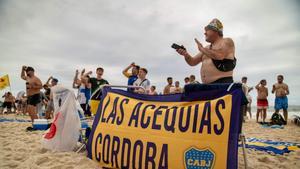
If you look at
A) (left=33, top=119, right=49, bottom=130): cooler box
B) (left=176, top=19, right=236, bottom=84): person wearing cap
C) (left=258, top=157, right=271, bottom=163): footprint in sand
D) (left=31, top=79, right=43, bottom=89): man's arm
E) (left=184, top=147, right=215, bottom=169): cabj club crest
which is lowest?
(left=33, top=119, right=49, bottom=130): cooler box

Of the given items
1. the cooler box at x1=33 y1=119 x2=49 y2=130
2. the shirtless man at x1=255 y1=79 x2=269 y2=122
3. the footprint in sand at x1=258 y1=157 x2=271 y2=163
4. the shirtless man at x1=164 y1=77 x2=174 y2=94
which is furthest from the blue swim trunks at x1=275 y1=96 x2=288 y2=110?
the cooler box at x1=33 y1=119 x2=49 y2=130

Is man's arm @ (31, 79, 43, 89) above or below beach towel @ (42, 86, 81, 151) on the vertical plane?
above

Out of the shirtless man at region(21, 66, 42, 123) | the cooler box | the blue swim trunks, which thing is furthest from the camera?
the blue swim trunks

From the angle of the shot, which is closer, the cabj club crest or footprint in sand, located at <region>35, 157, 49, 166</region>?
the cabj club crest

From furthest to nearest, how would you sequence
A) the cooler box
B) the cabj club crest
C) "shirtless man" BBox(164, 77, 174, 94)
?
1. "shirtless man" BBox(164, 77, 174, 94)
2. the cooler box
3. the cabj club crest

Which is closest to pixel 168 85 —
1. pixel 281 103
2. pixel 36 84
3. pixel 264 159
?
pixel 281 103

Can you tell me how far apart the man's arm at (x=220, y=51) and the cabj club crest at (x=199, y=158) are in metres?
1.21

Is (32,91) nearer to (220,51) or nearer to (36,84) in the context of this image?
(36,84)

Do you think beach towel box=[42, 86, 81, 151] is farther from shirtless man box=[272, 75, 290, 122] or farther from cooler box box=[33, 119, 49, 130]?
shirtless man box=[272, 75, 290, 122]

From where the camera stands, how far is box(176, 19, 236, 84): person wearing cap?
2.68 m

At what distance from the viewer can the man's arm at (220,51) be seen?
104 inches

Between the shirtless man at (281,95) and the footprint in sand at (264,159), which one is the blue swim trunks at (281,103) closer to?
the shirtless man at (281,95)

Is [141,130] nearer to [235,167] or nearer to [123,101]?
[123,101]

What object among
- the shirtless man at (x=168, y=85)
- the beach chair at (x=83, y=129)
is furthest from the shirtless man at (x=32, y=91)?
the shirtless man at (x=168, y=85)
